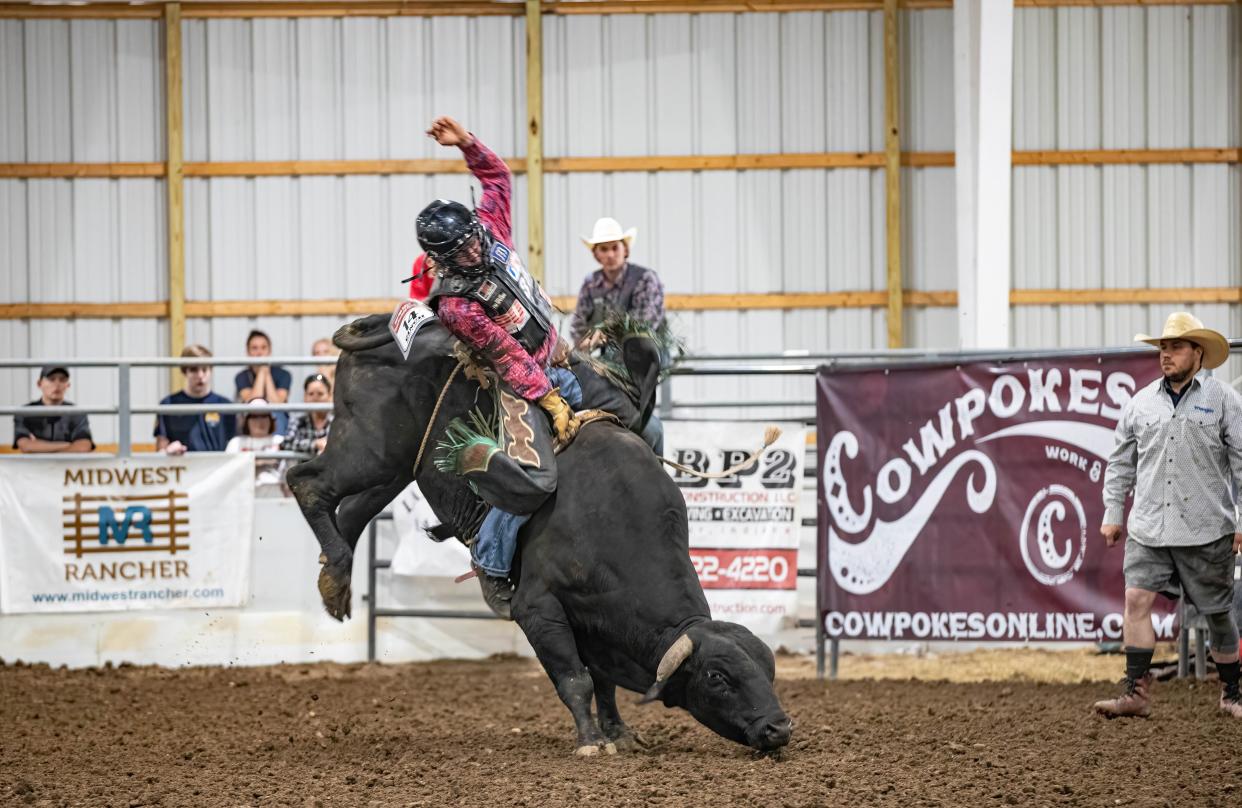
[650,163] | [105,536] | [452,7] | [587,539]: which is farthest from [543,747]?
[452,7]

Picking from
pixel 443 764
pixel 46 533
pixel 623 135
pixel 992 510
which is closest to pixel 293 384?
pixel 623 135

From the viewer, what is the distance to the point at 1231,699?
268 inches

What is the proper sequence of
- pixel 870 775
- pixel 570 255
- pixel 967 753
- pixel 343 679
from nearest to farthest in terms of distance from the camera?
pixel 870 775, pixel 967 753, pixel 343 679, pixel 570 255

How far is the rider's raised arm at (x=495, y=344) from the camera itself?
584cm

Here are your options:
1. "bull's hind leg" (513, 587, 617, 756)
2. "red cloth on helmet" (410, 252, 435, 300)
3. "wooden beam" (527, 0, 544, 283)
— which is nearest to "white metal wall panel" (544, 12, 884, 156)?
"wooden beam" (527, 0, 544, 283)

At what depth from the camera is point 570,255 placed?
613 inches

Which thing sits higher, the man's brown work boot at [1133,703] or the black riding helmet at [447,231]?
→ the black riding helmet at [447,231]

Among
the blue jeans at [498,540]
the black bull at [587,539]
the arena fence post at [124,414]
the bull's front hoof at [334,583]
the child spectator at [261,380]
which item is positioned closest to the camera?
the black bull at [587,539]

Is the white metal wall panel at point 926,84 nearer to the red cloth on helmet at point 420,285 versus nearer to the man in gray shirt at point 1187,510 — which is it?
the man in gray shirt at point 1187,510

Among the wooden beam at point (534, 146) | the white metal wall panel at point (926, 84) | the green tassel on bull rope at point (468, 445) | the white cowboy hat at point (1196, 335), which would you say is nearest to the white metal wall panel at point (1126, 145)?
the white metal wall panel at point (926, 84)

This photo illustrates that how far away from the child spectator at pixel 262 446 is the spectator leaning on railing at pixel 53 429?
1.04 metres

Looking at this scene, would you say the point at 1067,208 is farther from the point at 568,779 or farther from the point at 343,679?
the point at 568,779

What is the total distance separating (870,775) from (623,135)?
37.4 ft

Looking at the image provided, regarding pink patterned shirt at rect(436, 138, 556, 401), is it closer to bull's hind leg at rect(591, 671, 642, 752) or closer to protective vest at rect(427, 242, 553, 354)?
protective vest at rect(427, 242, 553, 354)
